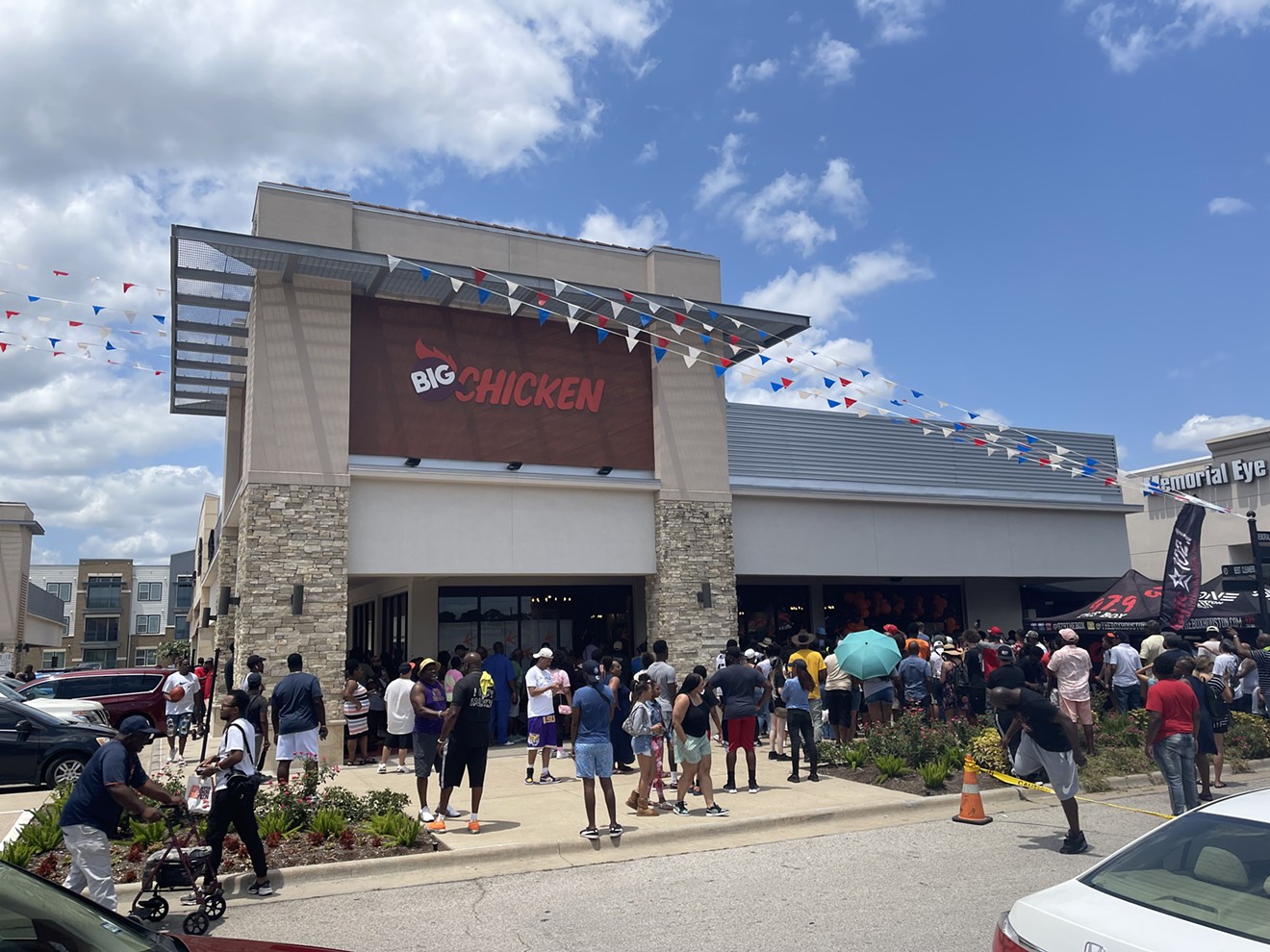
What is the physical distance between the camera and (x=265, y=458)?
15719 millimetres

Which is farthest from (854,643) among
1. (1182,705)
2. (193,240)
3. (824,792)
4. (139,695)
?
(139,695)

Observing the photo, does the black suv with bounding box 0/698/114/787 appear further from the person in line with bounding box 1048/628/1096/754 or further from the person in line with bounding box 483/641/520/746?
the person in line with bounding box 1048/628/1096/754

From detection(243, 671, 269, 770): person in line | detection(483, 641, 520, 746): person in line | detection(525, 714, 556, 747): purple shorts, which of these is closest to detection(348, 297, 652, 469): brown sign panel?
detection(483, 641, 520, 746): person in line


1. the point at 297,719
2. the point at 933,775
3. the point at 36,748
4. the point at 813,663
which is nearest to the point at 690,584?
the point at 813,663

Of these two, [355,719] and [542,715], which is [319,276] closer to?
[355,719]

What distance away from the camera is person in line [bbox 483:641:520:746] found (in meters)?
15.2

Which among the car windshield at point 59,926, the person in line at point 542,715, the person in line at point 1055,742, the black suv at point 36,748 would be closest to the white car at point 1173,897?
the car windshield at point 59,926

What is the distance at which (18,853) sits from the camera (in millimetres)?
8305

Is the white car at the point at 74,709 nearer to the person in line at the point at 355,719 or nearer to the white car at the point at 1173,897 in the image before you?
the person in line at the point at 355,719

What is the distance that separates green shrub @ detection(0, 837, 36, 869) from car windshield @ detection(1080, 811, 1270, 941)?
28.3 feet

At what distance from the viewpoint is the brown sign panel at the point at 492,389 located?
55.7ft

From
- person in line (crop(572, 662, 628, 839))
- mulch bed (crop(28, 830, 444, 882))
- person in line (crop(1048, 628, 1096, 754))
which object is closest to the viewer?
mulch bed (crop(28, 830, 444, 882))

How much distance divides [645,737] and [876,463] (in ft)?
44.4

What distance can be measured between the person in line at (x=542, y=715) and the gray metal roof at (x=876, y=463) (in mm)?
7728
